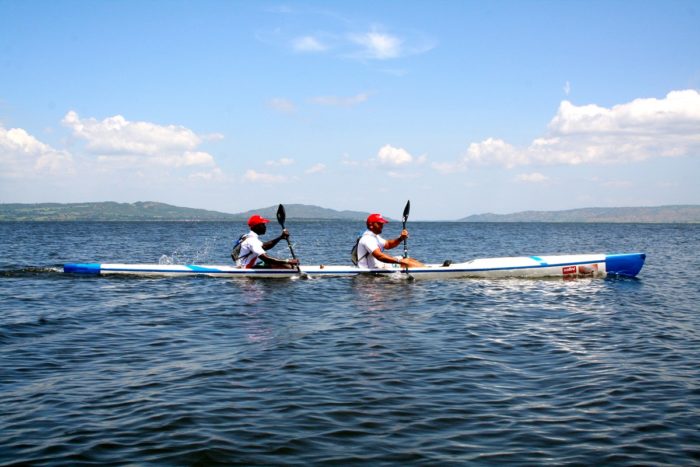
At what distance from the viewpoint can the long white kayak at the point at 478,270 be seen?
18.6 meters

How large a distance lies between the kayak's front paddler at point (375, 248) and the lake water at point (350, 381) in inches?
125

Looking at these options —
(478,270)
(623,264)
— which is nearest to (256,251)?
(478,270)

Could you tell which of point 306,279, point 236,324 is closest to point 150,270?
point 306,279

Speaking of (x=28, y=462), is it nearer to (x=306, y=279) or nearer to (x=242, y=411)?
(x=242, y=411)

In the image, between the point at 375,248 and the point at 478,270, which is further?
the point at 478,270

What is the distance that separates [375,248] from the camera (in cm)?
1803

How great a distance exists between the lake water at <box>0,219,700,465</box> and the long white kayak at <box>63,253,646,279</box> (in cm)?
359

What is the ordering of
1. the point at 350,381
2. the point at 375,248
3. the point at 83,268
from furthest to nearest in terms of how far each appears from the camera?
the point at 83,268 < the point at 375,248 < the point at 350,381

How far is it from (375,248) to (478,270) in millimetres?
3439

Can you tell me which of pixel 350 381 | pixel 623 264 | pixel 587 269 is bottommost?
pixel 350 381

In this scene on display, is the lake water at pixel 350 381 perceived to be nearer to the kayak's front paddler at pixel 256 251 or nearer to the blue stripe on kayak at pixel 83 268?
the kayak's front paddler at pixel 256 251

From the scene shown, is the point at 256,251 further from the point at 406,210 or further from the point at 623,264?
the point at 623,264

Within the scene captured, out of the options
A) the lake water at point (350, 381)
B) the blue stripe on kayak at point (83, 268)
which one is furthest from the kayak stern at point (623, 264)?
the blue stripe on kayak at point (83, 268)

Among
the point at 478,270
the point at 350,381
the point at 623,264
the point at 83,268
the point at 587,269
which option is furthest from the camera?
the point at 83,268
